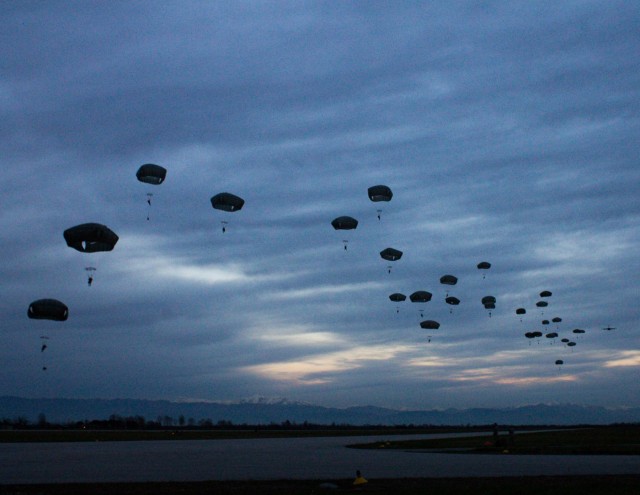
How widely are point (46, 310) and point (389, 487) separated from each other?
109ft

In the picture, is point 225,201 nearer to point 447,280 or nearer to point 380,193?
point 380,193

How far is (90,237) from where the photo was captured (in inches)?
1999

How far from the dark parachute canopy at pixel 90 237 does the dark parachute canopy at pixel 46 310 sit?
17.7ft

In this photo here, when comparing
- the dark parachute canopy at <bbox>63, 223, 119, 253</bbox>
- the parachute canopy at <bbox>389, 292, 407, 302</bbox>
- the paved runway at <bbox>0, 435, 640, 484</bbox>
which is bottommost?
→ the paved runway at <bbox>0, 435, 640, 484</bbox>

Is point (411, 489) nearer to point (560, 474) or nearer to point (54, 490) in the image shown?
point (560, 474)

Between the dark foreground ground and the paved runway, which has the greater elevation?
the paved runway

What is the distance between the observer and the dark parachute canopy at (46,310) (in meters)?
53.6

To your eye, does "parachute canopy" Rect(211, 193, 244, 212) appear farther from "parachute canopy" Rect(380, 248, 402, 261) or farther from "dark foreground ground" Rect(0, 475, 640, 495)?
"dark foreground ground" Rect(0, 475, 640, 495)

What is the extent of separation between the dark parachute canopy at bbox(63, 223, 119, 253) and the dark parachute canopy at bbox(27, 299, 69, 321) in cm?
541

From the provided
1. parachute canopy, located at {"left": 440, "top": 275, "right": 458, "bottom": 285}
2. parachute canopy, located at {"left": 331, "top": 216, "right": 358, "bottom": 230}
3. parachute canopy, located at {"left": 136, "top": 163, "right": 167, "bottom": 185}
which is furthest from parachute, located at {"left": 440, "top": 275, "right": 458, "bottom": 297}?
parachute canopy, located at {"left": 136, "top": 163, "right": 167, "bottom": 185}

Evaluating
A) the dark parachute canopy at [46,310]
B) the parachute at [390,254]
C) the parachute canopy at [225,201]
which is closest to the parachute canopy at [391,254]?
the parachute at [390,254]

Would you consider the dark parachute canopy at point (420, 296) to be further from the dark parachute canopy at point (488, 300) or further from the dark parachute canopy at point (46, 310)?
the dark parachute canopy at point (46, 310)

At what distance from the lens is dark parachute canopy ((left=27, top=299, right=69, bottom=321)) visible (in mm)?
53562

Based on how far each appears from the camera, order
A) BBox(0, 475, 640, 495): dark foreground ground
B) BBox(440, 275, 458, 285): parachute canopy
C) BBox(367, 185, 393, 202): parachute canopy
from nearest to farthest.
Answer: BBox(0, 475, 640, 495): dark foreground ground, BBox(367, 185, 393, 202): parachute canopy, BBox(440, 275, 458, 285): parachute canopy
